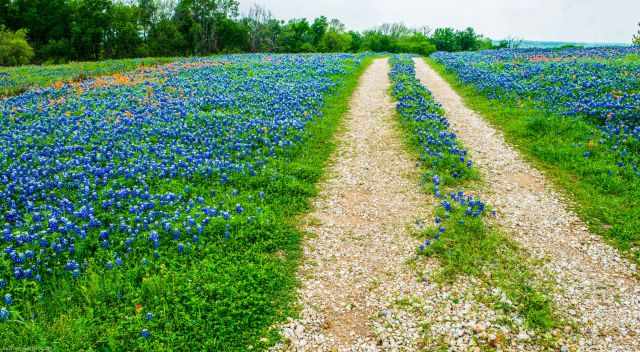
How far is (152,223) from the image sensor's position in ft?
24.8

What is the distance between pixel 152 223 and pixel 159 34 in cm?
7961

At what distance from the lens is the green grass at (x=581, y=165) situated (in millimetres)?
7895

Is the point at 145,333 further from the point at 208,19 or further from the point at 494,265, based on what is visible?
the point at 208,19

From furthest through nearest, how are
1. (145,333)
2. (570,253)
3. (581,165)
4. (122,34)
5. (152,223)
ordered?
1. (122,34)
2. (581,165)
3. (152,223)
4. (570,253)
5. (145,333)

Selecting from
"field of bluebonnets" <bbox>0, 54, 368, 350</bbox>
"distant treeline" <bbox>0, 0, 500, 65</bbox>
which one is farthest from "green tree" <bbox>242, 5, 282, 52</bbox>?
"field of bluebonnets" <bbox>0, 54, 368, 350</bbox>

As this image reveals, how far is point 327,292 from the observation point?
20.9 feet

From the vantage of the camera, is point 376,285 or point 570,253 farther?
point 570,253

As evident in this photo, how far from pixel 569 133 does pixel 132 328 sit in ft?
42.6

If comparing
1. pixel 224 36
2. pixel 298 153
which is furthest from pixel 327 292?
pixel 224 36

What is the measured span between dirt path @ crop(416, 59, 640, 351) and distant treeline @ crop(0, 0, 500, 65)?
6319 centimetres

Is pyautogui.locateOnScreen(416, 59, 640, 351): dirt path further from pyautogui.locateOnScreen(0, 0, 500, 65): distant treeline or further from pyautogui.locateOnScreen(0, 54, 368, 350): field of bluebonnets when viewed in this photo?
pyautogui.locateOnScreen(0, 0, 500, 65): distant treeline

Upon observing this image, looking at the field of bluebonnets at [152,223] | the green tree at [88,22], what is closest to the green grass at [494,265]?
the field of bluebonnets at [152,223]

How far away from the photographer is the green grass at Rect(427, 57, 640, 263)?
7895 mm

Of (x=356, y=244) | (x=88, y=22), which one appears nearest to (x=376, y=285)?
(x=356, y=244)
